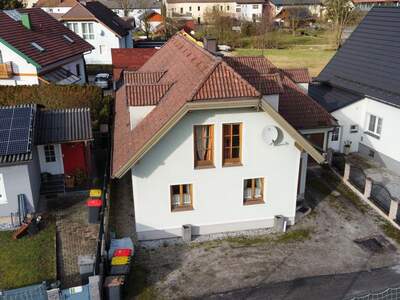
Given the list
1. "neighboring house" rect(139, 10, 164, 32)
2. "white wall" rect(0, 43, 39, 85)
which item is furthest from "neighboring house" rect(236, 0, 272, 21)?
"white wall" rect(0, 43, 39, 85)

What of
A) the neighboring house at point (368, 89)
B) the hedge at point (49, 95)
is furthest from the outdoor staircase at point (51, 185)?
the neighboring house at point (368, 89)

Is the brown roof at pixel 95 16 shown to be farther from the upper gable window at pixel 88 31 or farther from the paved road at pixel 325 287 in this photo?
the paved road at pixel 325 287

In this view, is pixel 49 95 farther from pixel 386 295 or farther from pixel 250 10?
pixel 250 10

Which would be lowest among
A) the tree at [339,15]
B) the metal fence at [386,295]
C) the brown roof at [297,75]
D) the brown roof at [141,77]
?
the metal fence at [386,295]

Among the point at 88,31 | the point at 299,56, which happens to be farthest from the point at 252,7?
the point at 88,31

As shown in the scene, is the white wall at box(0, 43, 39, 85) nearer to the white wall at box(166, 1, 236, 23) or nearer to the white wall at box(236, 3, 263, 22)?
the white wall at box(166, 1, 236, 23)

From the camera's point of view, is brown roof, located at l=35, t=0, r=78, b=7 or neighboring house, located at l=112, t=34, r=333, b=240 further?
brown roof, located at l=35, t=0, r=78, b=7

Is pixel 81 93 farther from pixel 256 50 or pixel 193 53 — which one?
pixel 256 50

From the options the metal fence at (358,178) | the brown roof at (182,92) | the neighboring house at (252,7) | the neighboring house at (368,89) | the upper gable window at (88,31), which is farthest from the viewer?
the neighboring house at (252,7)
